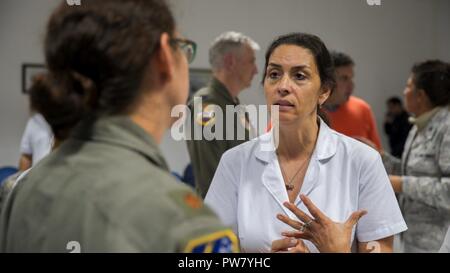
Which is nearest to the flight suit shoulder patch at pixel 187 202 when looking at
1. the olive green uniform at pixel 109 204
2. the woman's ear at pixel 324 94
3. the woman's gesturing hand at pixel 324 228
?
the olive green uniform at pixel 109 204

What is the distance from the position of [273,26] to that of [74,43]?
788 mm

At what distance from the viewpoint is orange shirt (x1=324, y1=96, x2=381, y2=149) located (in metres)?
1.68

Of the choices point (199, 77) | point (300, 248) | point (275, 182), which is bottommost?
point (300, 248)

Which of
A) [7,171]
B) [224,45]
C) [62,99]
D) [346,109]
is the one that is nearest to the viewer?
[62,99]

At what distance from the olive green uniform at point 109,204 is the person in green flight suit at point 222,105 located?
28.2 inches

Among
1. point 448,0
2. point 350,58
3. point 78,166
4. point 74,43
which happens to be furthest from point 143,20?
point 448,0

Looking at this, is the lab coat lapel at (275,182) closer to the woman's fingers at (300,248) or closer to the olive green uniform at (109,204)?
the woman's fingers at (300,248)

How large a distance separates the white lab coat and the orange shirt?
0.39 m

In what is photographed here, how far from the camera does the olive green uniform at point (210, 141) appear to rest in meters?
1.40

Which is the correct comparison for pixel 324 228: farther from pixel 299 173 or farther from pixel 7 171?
pixel 7 171

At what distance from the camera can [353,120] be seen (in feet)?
5.80

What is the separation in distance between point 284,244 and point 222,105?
1.61 ft

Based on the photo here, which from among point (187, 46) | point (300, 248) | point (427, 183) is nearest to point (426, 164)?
point (427, 183)

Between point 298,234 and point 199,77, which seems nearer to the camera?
point 298,234
